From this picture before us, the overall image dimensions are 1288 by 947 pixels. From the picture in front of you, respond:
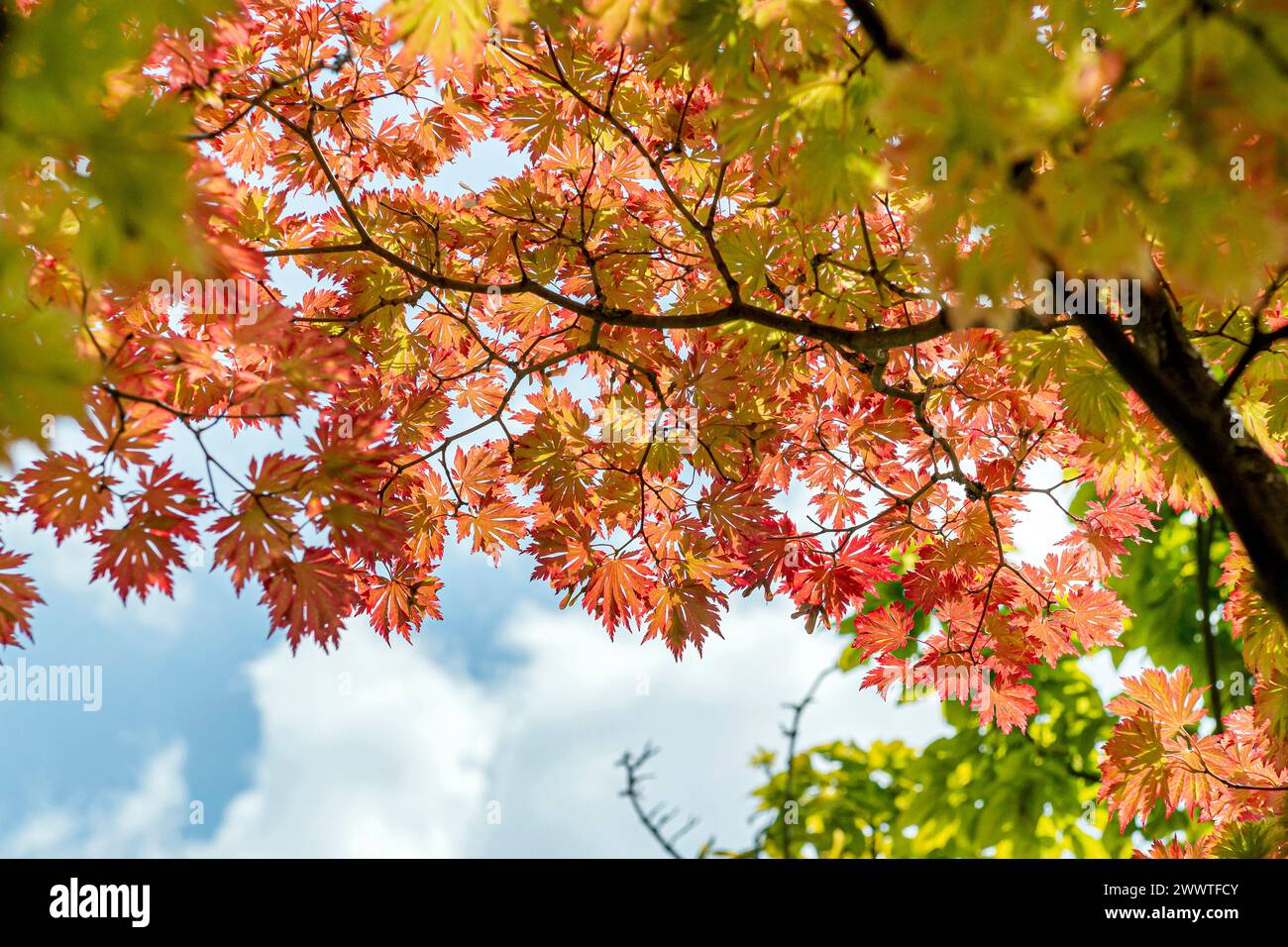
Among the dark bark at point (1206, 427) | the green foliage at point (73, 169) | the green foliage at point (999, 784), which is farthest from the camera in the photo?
the green foliage at point (999, 784)

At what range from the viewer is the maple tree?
102cm

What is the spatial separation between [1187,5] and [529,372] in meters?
1.76

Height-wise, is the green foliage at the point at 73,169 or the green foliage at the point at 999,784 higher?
the green foliage at the point at 73,169

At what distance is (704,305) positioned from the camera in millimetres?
2631

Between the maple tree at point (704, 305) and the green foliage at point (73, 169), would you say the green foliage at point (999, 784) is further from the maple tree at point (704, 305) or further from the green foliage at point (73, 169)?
the green foliage at point (73, 169)

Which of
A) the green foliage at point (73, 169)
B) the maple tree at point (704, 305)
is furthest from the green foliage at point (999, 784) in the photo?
the green foliage at point (73, 169)

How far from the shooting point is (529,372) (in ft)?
8.09

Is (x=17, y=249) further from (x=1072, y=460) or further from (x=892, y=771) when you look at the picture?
(x=892, y=771)

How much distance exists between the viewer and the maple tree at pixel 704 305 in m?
1.02

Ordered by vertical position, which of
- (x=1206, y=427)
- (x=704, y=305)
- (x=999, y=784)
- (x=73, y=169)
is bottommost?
(x=999, y=784)

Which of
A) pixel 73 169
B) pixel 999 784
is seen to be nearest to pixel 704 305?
pixel 73 169

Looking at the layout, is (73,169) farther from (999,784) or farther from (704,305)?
(999,784)

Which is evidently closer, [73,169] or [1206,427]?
[73,169]
